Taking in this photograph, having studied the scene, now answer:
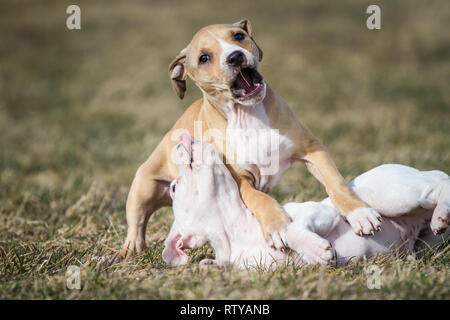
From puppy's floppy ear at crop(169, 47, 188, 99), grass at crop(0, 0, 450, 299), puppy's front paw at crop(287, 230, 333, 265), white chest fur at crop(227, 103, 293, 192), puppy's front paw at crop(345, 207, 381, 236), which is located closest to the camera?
grass at crop(0, 0, 450, 299)

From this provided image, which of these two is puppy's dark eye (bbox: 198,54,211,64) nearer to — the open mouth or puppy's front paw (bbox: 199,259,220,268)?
the open mouth

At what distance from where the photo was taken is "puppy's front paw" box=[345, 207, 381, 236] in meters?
3.30

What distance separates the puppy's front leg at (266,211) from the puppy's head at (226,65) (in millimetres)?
585

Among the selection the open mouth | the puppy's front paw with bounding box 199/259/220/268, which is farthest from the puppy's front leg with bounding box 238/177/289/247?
the open mouth

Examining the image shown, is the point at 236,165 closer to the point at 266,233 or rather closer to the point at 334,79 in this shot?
the point at 266,233

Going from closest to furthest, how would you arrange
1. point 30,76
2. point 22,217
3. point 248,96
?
point 248,96 < point 22,217 < point 30,76

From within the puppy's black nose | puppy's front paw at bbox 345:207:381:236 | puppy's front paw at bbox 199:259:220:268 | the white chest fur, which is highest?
the puppy's black nose

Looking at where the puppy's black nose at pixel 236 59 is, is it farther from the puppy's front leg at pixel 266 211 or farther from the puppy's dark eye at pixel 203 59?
the puppy's front leg at pixel 266 211

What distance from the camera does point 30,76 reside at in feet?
42.7

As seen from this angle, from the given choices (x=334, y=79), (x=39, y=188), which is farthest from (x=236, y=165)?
(x=334, y=79)

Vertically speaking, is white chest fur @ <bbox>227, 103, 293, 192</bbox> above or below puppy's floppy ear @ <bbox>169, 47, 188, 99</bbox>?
below

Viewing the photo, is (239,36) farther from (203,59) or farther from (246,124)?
(246,124)

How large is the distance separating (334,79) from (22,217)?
299 inches

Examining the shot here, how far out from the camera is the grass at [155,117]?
119 inches
